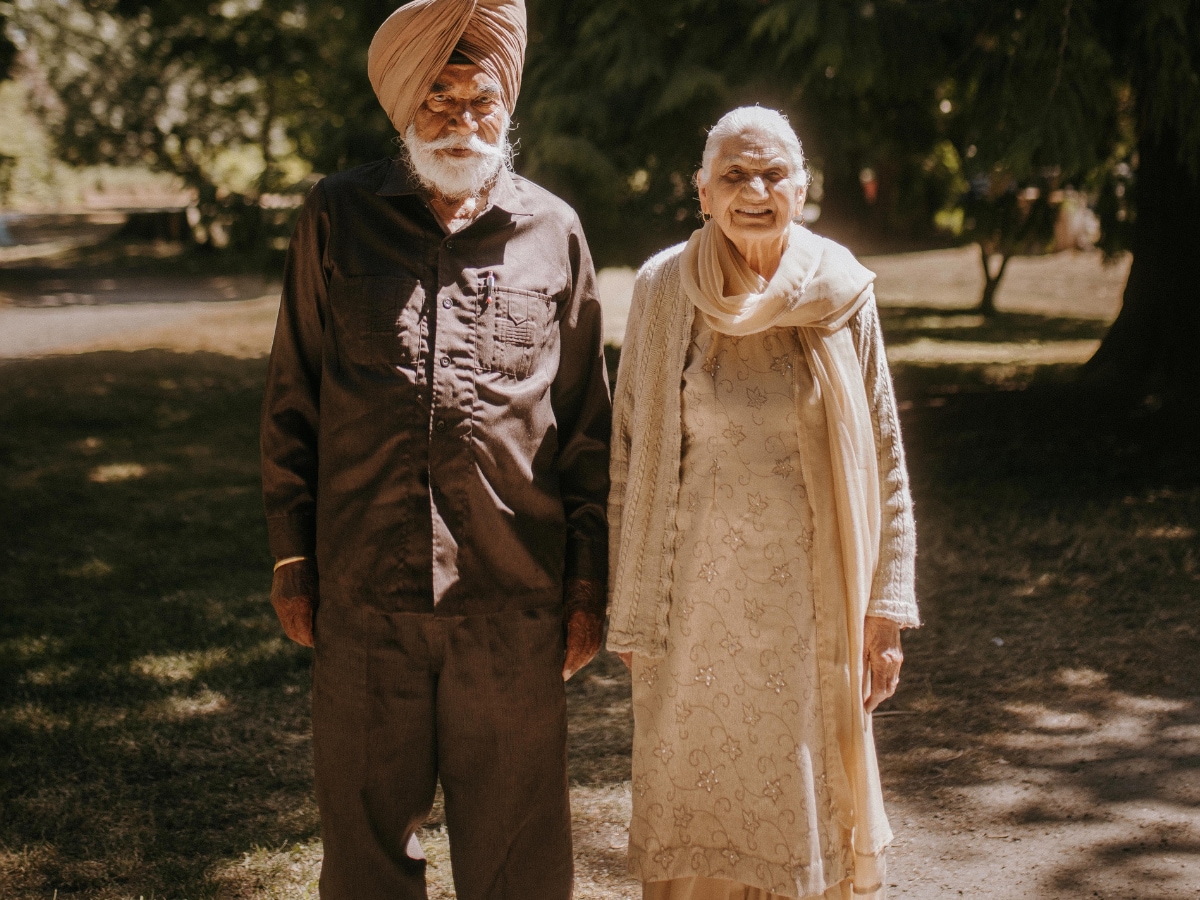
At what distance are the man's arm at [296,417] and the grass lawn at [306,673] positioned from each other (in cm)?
126

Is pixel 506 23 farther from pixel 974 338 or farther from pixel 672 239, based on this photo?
pixel 974 338

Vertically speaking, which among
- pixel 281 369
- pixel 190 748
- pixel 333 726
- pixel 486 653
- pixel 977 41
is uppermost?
pixel 977 41

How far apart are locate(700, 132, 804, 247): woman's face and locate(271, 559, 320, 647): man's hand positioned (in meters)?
1.17

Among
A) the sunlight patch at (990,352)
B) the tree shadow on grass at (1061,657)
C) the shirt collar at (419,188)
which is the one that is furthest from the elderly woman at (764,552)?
the sunlight patch at (990,352)

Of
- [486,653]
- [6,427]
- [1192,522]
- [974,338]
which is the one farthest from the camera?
[974,338]

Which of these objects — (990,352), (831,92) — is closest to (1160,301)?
(990,352)

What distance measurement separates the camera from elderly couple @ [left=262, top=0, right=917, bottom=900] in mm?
2439

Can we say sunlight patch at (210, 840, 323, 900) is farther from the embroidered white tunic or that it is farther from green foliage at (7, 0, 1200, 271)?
green foliage at (7, 0, 1200, 271)

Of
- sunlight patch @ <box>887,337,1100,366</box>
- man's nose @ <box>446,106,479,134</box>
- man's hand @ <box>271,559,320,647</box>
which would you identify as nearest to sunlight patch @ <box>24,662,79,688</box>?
man's hand @ <box>271,559,320,647</box>

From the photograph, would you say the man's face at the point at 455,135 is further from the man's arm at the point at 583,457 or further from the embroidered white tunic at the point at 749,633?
the embroidered white tunic at the point at 749,633

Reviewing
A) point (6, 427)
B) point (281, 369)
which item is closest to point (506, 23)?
point (281, 369)

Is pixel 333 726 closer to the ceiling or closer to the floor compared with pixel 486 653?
closer to the floor

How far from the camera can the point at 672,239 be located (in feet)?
28.3

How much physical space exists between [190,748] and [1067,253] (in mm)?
20341
